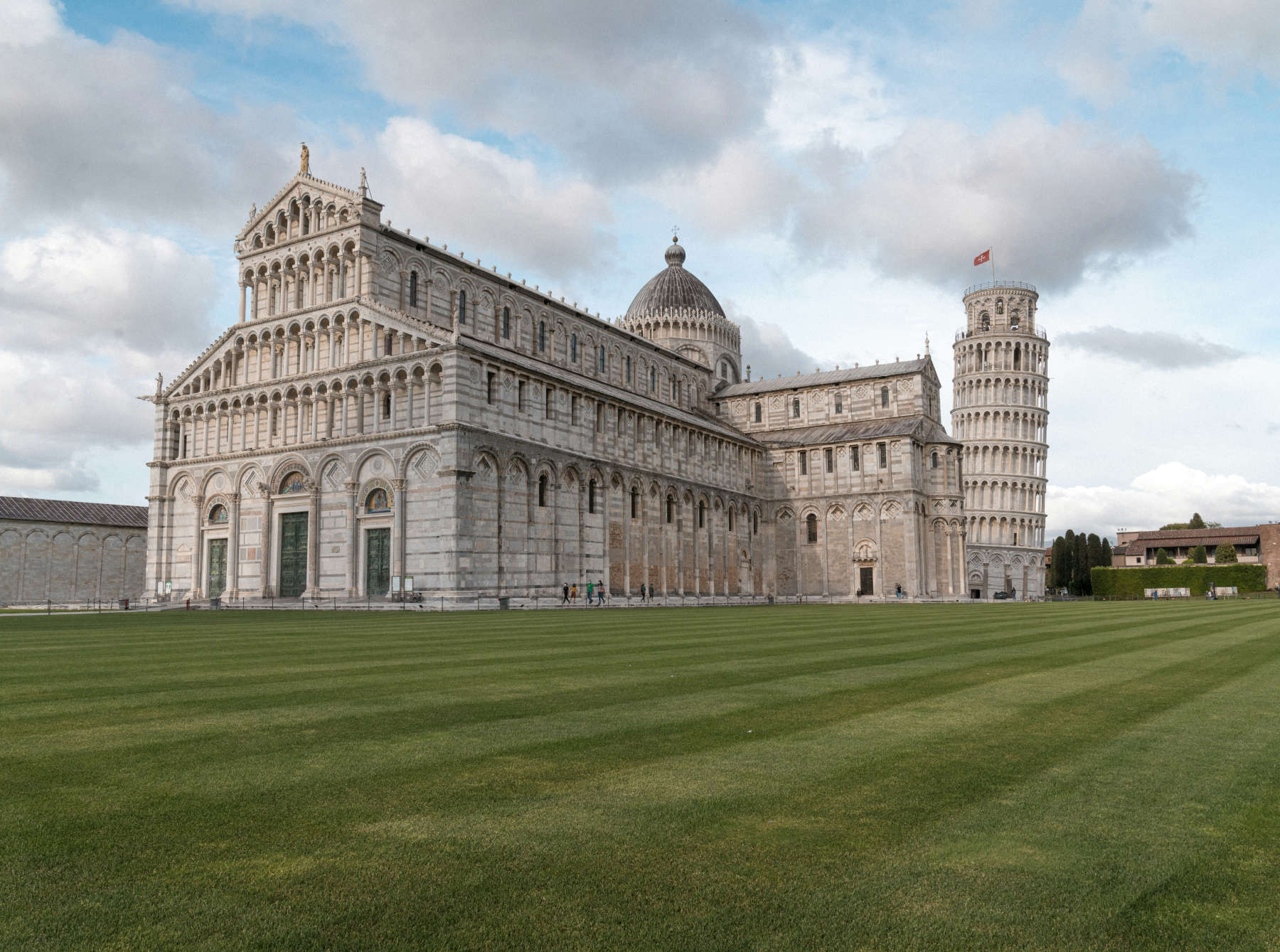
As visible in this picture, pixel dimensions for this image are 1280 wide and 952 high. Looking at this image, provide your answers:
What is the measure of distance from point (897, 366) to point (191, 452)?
179ft

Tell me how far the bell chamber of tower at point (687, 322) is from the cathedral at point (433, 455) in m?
12.8

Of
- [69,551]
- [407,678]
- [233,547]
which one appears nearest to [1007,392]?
[233,547]

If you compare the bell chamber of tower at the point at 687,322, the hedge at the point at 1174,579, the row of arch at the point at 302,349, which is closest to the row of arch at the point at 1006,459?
the hedge at the point at 1174,579

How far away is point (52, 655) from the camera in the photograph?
16906mm

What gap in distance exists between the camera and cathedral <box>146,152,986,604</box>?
47219 millimetres

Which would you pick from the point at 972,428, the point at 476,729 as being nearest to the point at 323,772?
the point at 476,729

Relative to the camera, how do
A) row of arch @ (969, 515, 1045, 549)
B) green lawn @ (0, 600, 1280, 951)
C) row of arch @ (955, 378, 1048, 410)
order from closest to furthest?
green lawn @ (0, 600, 1280, 951), row of arch @ (969, 515, 1045, 549), row of arch @ (955, 378, 1048, 410)

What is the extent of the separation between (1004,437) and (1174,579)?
24085 mm

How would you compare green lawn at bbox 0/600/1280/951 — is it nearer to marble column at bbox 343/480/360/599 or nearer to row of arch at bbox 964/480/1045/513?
marble column at bbox 343/480/360/599

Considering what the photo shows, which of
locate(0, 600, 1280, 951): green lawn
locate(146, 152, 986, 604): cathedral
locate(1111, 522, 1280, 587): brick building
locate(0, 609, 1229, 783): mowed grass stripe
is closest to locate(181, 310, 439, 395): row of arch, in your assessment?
locate(146, 152, 986, 604): cathedral

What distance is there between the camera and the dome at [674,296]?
8881cm

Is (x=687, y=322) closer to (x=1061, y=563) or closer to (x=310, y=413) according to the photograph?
(x=310, y=413)

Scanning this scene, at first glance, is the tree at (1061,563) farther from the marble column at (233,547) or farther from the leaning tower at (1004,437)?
the marble column at (233,547)

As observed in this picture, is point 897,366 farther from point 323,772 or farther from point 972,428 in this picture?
point 323,772
